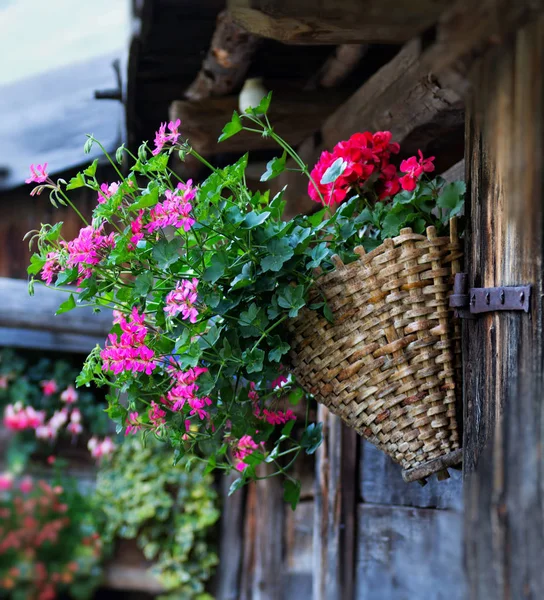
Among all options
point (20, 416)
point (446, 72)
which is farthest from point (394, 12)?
point (20, 416)

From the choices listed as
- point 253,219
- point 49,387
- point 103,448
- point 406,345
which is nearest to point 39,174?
point 253,219

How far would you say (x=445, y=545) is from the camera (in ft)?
2.25

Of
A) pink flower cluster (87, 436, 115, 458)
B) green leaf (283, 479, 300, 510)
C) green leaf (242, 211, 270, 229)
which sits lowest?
pink flower cluster (87, 436, 115, 458)

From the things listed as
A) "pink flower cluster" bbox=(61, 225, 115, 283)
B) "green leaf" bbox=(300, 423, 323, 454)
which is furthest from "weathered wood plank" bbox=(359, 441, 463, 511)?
"pink flower cluster" bbox=(61, 225, 115, 283)

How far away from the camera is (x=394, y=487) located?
5.61 ft

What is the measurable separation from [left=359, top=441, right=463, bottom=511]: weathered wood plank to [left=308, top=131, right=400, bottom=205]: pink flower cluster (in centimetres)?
59

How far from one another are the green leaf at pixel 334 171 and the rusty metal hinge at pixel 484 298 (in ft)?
0.82

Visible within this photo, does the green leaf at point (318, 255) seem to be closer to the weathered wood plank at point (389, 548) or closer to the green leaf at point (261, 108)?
the green leaf at point (261, 108)

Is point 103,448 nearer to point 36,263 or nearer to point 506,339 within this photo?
point 36,263

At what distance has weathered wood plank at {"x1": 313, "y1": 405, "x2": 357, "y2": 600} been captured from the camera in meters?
1.87

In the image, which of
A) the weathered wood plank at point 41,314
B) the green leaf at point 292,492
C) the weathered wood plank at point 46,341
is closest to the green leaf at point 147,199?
the green leaf at point 292,492

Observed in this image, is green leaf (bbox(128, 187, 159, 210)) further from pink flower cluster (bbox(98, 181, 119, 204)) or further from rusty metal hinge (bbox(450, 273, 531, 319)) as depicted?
rusty metal hinge (bbox(450, 273, 531, 319))

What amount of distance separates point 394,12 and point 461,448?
0.70 m

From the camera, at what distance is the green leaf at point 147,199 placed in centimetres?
101
